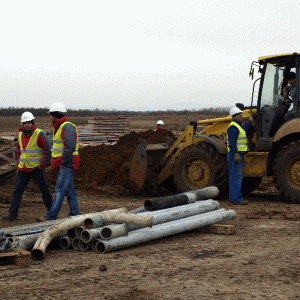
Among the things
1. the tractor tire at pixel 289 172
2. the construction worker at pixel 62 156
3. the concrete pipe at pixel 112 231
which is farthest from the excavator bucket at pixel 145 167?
the concrete pipe at pixel 112 231

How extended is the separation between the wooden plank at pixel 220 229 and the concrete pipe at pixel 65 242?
217cm

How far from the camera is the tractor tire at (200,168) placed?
11172 millimetres

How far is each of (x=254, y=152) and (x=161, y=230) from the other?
4600 millimetres

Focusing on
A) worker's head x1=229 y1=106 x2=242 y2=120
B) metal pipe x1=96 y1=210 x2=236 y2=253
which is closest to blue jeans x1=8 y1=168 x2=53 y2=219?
metal pipe x1=96 y1=210 x2=236 y2=253

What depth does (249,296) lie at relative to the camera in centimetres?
463

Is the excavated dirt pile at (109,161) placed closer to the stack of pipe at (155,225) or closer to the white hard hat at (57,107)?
the white hard hat at (57,107)

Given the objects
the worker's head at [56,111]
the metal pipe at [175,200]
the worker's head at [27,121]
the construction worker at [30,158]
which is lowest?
the metal pipe at [175,200]

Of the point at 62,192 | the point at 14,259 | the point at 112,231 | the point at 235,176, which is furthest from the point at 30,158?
the point at 235,176

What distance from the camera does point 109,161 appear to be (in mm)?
15273

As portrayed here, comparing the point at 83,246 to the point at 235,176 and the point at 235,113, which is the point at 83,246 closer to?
the point at 235,176

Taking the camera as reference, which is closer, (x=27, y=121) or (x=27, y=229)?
(x=27, y=229)

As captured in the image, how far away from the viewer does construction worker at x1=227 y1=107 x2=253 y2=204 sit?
34.2 feet

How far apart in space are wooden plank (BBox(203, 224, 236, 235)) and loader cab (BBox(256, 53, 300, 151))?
12.4ft

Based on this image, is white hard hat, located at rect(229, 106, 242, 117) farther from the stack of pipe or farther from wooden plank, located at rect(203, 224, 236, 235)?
wooden plank, located at rect(203, 224, 236, 235)
